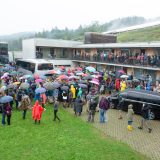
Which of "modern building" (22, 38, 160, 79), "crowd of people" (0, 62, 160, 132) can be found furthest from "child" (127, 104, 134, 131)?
"modern building" (22, 38, 160, 79)

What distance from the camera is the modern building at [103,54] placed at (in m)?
30.6

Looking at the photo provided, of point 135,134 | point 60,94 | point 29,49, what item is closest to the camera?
point 135,134

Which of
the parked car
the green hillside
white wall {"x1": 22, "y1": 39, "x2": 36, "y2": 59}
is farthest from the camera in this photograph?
the green hillside

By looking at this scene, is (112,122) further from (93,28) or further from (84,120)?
(93,28)

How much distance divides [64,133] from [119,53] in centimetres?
2175

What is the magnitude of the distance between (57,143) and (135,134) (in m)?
4.55

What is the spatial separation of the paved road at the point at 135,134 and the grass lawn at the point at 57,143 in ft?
1.93

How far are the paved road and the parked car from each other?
53 cm

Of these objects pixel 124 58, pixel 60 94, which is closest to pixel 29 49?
pixel 124 58

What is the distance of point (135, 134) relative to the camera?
1625 cm

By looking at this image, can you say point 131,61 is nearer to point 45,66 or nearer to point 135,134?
point 45,66

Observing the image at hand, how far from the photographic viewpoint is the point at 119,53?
35.9m

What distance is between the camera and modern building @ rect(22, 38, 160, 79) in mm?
30578

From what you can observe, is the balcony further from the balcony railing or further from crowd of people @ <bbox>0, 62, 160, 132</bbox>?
crowd of people @ <bbox>0, 62, 160, 132</bbox>
